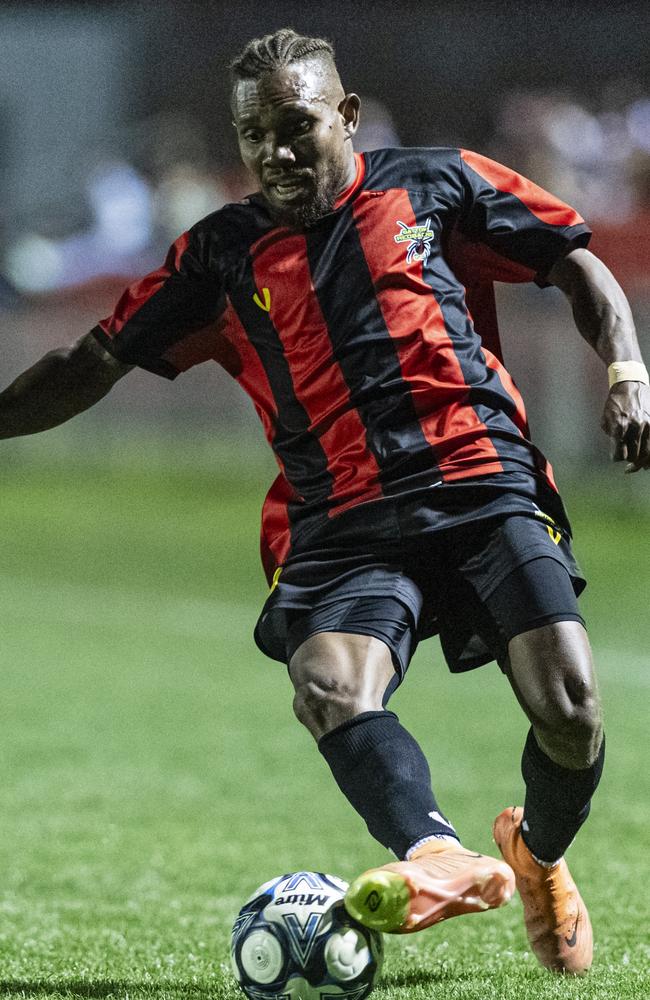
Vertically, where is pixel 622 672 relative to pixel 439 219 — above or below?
below

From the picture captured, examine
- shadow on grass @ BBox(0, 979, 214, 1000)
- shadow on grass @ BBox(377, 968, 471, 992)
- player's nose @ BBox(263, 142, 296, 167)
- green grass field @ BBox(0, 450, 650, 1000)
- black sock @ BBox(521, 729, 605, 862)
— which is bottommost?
green grass field @ BBox(0, 450, 650, 1000)

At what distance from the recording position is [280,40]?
12.9ft

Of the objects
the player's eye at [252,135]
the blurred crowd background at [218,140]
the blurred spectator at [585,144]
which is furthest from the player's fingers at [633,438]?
the blurred spectator at [585,144]

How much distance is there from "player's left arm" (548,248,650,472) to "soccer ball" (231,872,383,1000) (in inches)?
49.0

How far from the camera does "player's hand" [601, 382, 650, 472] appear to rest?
11.9 feet

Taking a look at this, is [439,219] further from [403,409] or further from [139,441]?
[139,441]

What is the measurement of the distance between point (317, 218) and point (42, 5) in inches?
721

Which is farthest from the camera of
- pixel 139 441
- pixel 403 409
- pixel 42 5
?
pixel 42 5

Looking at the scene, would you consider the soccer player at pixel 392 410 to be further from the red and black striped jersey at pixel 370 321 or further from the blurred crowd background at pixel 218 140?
the blurred crowd background at pixel 218 140

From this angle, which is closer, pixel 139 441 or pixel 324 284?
pixel 324 284

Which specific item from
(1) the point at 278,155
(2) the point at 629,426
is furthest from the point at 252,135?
(2) the point at 629,426

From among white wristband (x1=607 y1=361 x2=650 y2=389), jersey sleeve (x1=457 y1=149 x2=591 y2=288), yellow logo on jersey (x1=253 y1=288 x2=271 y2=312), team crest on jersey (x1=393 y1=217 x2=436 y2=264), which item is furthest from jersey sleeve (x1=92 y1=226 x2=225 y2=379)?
white wristband (x1=607 y1=361 x2=650 y2=389)

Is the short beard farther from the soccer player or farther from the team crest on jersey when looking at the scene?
the team crest on jersey

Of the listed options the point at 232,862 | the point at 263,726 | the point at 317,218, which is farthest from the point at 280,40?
the point at 263,726
